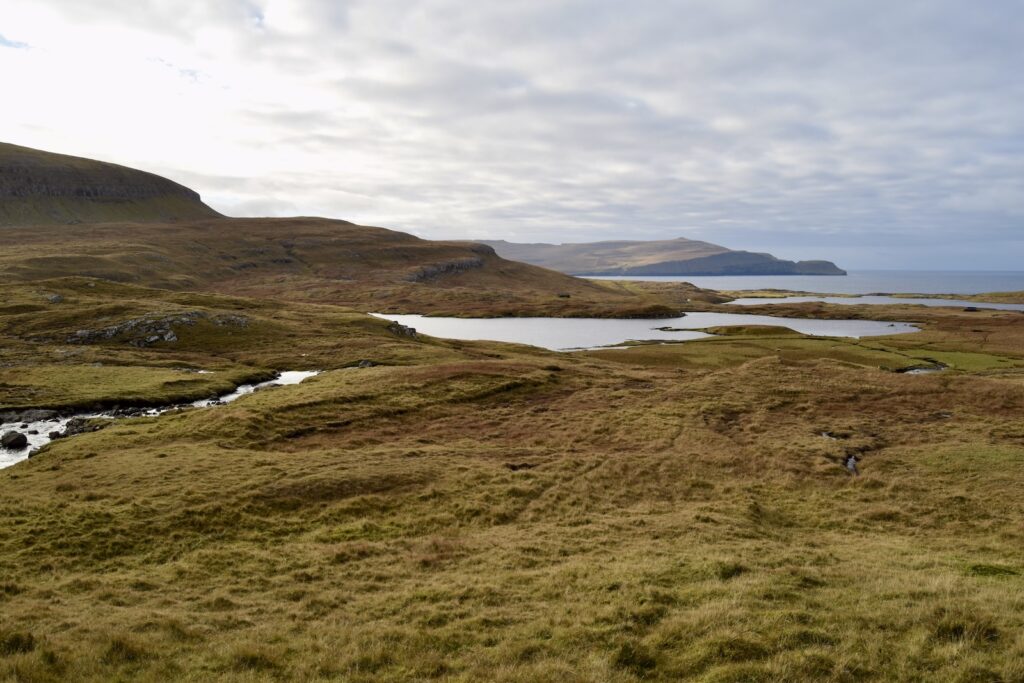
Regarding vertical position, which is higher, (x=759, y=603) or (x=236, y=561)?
(x=759, y=603)

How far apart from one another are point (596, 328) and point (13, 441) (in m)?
126

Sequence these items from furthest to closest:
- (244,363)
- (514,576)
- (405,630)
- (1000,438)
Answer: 1. (244,363)
2. (1000,438)
3. (514,576)
4. (405,630)

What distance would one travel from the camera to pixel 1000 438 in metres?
41.1

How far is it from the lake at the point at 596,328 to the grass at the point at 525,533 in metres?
65.9

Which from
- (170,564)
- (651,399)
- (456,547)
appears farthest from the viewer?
(651,399)

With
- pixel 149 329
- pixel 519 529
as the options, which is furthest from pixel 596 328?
pixel 519 529

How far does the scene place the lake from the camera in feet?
Answer: 425

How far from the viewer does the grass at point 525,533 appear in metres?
15.4

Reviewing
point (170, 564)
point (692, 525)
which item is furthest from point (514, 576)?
point (170, 564)

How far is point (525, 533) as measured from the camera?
26.6 m

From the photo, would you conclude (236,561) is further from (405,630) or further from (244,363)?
(244,363)

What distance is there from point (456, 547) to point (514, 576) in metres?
4.25

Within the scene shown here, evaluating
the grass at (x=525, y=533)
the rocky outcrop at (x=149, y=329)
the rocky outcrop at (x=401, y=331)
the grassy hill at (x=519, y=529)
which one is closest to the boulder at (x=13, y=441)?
the grassy hill at (x=519, y=529)

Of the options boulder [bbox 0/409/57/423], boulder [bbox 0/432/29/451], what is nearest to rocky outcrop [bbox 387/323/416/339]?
boulder [bbox 0/409/57/423]
